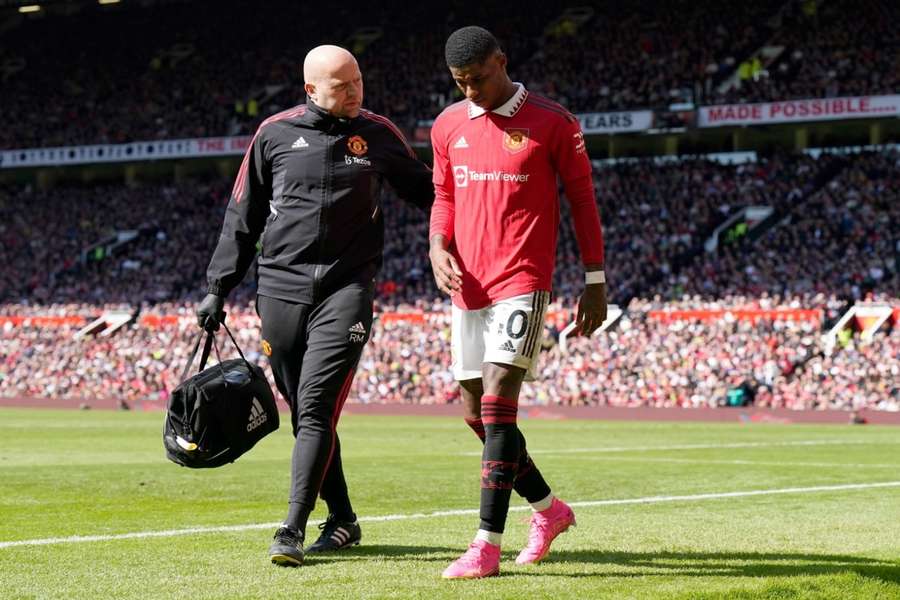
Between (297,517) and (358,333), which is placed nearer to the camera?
(297,517)

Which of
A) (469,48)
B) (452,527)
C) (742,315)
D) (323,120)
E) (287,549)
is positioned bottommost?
(742,315)

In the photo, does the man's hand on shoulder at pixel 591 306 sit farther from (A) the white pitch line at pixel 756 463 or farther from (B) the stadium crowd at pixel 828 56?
(B) the stadium crowd at pixel 828 56

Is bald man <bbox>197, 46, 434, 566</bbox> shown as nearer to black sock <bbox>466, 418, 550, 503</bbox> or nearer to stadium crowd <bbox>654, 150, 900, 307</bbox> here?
black sock <bbox>466, 418, 550, 503</bbox>

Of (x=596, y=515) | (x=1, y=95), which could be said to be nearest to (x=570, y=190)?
(x=596, y=515)

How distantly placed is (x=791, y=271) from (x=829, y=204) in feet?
12.9

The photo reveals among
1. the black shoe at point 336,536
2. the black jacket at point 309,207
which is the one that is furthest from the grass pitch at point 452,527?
the black jacket at point 309,207

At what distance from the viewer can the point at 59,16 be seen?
64.7 metres

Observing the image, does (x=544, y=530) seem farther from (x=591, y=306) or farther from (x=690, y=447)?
(x=690, y=447)

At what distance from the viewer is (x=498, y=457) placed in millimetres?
6465

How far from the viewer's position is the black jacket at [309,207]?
703 centimetres

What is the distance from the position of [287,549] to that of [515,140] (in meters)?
2.17

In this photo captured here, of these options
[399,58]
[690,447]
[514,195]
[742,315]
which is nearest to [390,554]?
[514,195]

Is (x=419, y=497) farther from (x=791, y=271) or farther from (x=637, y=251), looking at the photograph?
(x=637, y=251)

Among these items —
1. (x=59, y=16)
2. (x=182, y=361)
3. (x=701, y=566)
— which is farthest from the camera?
(x=59, y=16)
